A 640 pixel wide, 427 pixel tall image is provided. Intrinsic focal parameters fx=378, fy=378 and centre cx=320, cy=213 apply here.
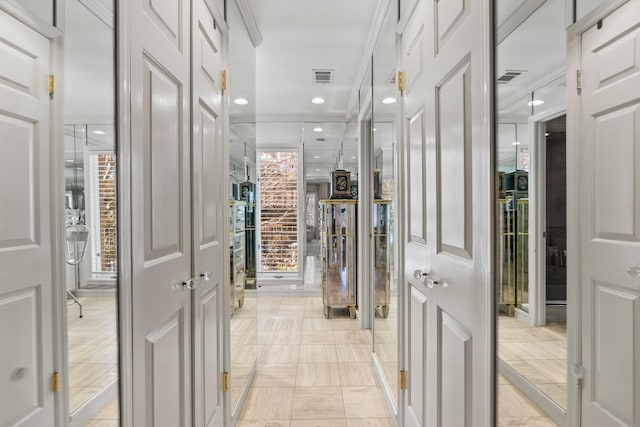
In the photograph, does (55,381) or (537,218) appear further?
(537,218)

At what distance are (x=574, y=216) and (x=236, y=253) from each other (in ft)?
6.52

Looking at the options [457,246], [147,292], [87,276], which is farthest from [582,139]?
[147,292]

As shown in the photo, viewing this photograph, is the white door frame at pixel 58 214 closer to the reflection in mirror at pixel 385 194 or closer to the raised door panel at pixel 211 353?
the raised door panel at pixel 211 353

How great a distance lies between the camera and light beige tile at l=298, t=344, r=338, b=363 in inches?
123

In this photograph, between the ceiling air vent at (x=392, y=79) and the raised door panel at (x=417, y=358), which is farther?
the ceiling air vent at (x=392, y=79)

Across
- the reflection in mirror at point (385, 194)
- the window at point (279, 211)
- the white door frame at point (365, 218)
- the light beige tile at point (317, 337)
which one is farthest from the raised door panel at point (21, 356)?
the window at point (279, 211)

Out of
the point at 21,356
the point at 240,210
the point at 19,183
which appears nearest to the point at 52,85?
the point at 19,183

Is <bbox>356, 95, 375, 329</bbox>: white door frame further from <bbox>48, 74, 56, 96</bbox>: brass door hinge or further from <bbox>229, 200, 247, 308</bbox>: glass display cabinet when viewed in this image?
<bbox>48, 74, 56, 96</bbox>: brass door hinge

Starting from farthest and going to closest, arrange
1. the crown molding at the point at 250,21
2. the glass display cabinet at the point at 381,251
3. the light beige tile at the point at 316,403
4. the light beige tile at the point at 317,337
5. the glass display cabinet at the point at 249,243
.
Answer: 1. the light beige tile at the point at 317,337
2. the glass display cabinet at the point at 381,251
3. the glass display cabinet at the point at 249,243
4. the crown molding at the point at 250,21
5. the light beige tile at the point at 316,403

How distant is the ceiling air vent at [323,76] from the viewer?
365 centimetres

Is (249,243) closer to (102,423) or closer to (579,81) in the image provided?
(102,423)

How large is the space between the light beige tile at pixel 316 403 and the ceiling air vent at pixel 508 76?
2.04 meters

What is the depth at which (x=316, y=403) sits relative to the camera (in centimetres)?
240

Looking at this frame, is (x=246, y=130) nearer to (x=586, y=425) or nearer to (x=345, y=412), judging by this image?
(x=345, y=412)
